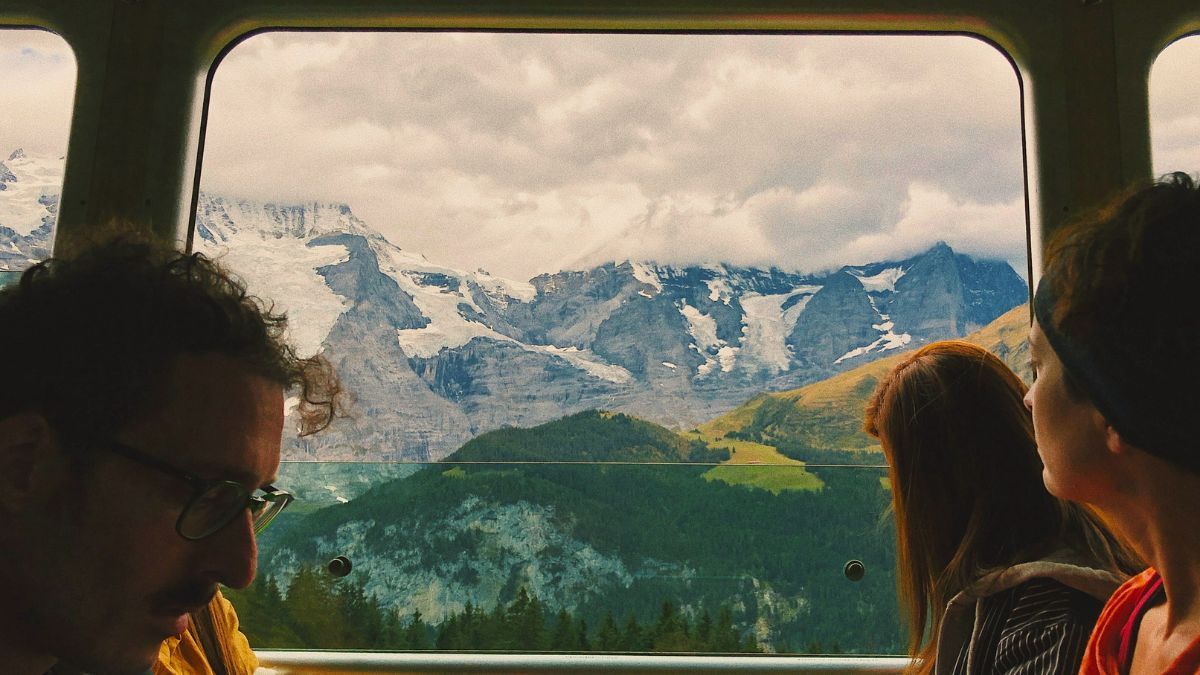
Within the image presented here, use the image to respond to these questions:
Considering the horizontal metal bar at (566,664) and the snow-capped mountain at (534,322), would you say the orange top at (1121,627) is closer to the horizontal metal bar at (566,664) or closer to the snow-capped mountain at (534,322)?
the horizontal metal bar at (566,664)

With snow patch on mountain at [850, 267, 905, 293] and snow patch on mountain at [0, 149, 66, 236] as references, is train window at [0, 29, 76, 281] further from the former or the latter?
snow patch on mountain at [850, 267, 905, 293]

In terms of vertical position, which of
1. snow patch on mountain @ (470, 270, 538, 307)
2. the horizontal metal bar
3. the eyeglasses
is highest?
snow patch on mountain @ (470, 270, 538, 307)

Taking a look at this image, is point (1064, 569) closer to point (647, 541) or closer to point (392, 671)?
point (647, 541)

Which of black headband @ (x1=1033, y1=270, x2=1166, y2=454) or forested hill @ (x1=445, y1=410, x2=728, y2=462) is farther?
forested hill @ (x1=445, y1=410, x2=728, y2=462)

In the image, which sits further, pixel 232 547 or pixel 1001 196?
pixel 1001 196

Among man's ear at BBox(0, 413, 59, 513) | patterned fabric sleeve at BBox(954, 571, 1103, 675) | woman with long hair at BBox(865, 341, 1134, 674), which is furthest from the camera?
woman with long hair at BBox(865, 341, 1134, 674)

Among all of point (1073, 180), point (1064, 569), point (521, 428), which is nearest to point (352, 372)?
point (521, 428)

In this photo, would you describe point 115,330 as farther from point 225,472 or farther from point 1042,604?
point 1042,604

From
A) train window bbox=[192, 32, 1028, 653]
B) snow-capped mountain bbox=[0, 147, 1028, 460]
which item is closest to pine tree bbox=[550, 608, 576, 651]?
train window bbox=[192, 32, 1028, 653]
